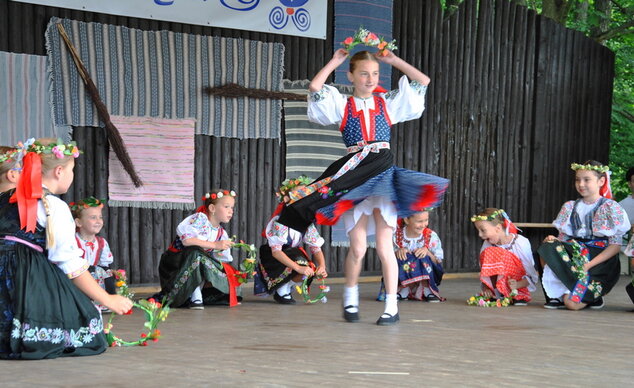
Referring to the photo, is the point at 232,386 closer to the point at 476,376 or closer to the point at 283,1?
the point at 476,376

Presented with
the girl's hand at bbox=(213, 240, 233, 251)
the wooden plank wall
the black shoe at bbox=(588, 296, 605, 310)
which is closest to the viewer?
the girl's hand at bbox=(213, 240, 233, 251)

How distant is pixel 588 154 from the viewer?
10.3 metres

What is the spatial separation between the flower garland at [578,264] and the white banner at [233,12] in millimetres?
3385

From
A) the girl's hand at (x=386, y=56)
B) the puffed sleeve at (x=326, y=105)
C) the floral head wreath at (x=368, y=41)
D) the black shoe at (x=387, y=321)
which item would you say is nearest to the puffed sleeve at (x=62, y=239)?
the puffed sleeve at (x=326, y=105)

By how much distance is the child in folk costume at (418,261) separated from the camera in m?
5.94

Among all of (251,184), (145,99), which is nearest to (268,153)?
(251,184)

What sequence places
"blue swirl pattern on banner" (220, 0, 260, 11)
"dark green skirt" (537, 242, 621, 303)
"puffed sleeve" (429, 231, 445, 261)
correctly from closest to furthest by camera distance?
1. "dark green skirt" (537, 242, 621, 303)
2. "puffed sleeve" (429, 231, 445, 261)
3. "blue swirl pattern on banner" (220, 0, 260, 11)

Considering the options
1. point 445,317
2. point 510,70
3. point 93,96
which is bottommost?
point 445,317

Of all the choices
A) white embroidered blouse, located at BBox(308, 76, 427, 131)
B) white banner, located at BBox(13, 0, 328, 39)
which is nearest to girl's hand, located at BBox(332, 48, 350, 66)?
white embroidered blouse, located at BBox(308, 76, 427, 131)

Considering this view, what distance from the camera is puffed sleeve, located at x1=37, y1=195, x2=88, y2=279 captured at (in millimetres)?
3225

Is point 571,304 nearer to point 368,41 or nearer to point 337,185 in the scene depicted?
point 337,185

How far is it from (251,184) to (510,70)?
363cm

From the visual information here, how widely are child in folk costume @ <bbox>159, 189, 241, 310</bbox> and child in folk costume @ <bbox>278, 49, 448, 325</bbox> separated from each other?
46.1 inches

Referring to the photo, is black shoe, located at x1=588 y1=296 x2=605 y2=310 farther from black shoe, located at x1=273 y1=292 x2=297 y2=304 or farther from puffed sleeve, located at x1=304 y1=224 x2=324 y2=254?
black shoe, located at x1=273 y1=292 x2=297 y2=304
